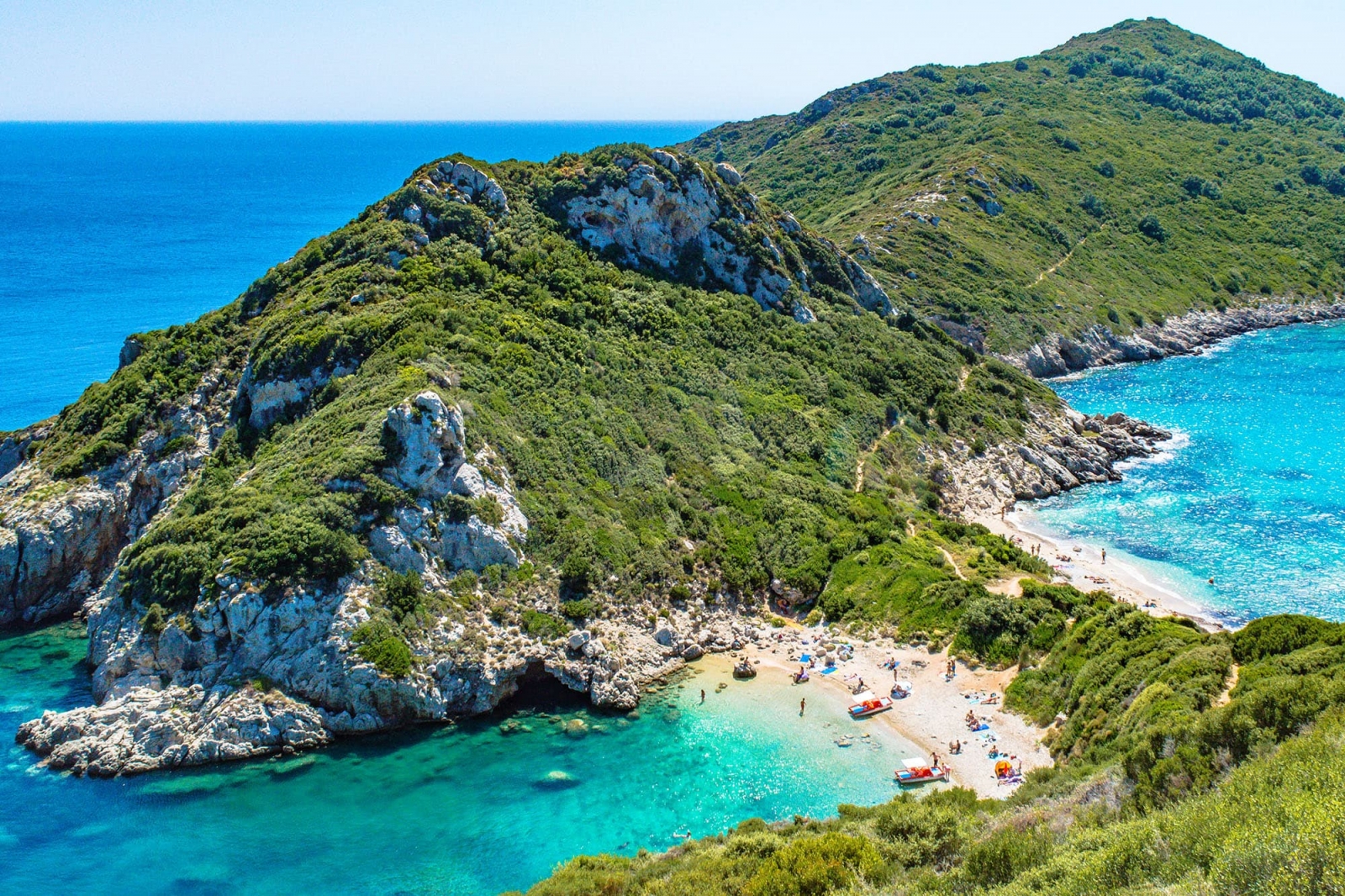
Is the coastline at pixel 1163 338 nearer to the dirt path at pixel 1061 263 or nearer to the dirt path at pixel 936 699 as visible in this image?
the dirt path at pixel 1061 263

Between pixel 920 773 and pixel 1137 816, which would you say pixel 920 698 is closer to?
pixel 920 773

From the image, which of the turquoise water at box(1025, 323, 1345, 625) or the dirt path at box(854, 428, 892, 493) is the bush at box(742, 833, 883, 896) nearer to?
the turquoise water at box(1025, 323, 1345, 625)

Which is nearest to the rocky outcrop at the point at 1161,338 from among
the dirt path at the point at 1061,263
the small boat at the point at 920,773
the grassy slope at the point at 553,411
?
the dirt path at the point at 1061,263

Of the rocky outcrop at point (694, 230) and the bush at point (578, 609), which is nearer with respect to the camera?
the bush at point (578, 609)

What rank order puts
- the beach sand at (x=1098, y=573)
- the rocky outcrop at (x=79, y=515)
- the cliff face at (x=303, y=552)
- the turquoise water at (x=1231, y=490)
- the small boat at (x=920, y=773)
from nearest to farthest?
the small boat at (x=920, y=773)
the cliff face at (x=303, y=552)
the rocky outcrop at (x=79, y=515)
the beach sand at (x=1098, y=573)
the turquoise water at (x=1231, y=490)

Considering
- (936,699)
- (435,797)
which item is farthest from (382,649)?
(936,699)

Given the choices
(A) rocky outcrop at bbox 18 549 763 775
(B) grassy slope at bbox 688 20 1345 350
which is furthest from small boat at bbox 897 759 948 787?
(B) grassy slope at bbox 688 20 1345 350
